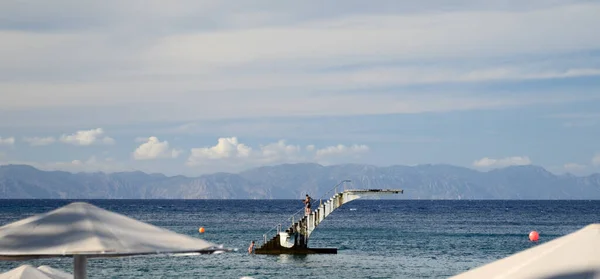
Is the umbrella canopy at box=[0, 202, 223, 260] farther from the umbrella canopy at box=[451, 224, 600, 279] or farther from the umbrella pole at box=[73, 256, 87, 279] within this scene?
the umbrella canopy at box=[451, 224, 600, 279]

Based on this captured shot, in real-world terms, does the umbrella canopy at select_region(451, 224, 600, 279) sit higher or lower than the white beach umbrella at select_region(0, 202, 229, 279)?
lower

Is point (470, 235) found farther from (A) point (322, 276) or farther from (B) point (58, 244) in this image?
(B) point (58, 244)

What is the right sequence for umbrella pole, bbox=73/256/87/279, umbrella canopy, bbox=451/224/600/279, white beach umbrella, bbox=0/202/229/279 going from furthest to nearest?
umbrella pole, bbox=73/256/87/279 < white beach umbrella, bbox=0/202/229/279 < umbrella canopy, bbox=451/224/600/279

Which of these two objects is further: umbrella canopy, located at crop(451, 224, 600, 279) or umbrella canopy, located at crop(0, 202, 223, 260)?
umbrella canopy, located at crop(0, 202, 223, 260)

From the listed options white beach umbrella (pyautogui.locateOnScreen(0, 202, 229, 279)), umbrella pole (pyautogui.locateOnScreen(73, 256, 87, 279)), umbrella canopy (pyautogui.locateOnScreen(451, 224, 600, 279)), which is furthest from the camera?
umbrella pole (pyautogui.locateOnScreen(73, 256, 87, 279))

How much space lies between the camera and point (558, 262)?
10.3 m

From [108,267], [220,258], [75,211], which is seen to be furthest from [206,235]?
[75,211]

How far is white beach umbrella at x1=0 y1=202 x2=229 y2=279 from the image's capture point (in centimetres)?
1198

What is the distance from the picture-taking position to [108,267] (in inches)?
1630

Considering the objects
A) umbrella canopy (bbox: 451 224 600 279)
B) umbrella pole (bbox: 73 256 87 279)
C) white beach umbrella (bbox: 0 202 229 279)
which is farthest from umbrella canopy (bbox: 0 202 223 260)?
umbrella canopy (bbox: 451 224 600 279)

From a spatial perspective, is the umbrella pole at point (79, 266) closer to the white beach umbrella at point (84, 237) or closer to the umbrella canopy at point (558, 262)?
the white beach umbrella at point (84, 237)

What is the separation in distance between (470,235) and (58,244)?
206 feet

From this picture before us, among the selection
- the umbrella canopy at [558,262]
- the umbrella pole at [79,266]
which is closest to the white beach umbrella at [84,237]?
the umbrella pole at [79,266]

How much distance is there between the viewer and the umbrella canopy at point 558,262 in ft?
33.4
